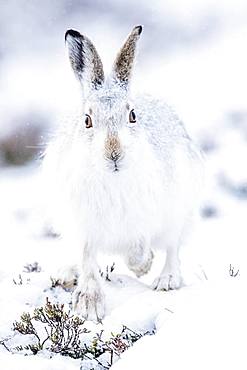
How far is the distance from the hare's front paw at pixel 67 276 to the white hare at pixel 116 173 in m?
0.23

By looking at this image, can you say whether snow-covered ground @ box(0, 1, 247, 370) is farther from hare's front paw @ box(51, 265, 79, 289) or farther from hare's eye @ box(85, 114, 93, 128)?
Answer: hare's eye @ box(85, 114, 93, 128)

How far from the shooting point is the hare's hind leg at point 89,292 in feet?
13.7

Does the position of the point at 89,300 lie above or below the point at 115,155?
below

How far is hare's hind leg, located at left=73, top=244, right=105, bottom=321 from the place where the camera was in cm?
417

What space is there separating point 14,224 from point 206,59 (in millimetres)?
7711

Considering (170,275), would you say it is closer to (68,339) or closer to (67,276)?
(67,276)

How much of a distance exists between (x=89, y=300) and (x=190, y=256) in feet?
7.89

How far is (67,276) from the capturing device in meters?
4.75

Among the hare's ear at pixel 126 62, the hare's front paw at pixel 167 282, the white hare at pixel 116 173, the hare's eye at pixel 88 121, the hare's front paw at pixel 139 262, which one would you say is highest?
the hare's ear at pixel 126 62

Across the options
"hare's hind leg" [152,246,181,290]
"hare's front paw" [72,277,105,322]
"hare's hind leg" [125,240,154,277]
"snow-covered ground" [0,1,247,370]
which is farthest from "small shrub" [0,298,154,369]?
"hare's hind leg" [152,246,181,290]

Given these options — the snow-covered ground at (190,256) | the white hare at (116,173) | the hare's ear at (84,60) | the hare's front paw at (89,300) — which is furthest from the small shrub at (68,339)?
the hare's ear at (84,60)

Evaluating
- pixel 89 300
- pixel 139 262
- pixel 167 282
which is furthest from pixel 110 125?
pixel 167 282

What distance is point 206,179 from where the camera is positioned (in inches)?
206

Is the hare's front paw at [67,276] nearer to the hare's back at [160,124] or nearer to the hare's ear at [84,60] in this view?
the hare's back at [160,124]
